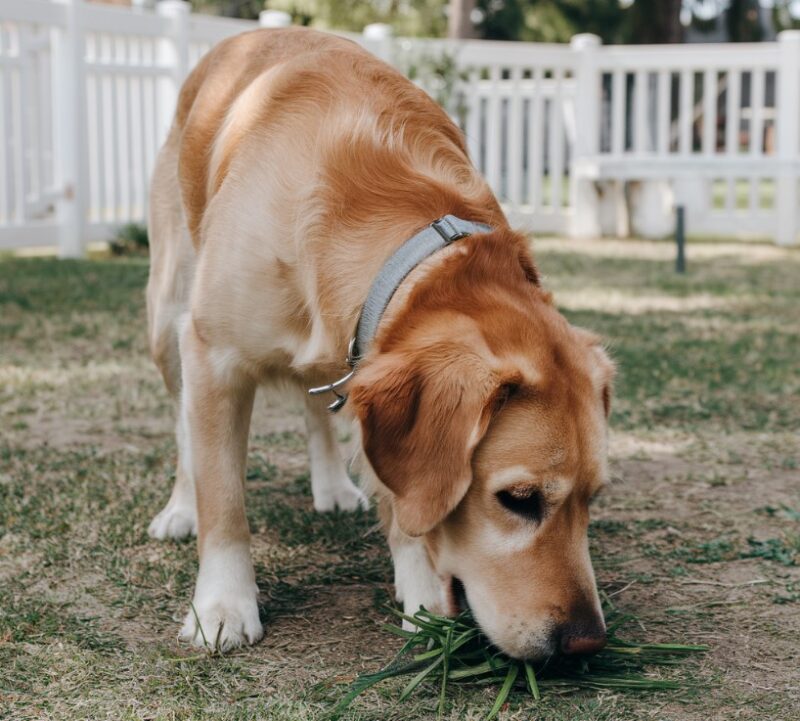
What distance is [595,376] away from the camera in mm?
2367

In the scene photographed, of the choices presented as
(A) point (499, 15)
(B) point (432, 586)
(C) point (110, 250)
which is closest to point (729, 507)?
(B) point (432, 586)

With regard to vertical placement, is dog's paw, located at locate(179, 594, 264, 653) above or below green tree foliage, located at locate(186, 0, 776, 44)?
below

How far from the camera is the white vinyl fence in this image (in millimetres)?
9562

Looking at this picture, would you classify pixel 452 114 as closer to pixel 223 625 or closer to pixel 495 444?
pixel 223 625

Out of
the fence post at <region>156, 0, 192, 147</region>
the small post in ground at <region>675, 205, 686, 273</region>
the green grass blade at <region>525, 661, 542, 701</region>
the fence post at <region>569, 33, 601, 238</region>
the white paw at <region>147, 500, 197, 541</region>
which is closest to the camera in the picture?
the green grass blade at <region>525, 661, 542, 701</region>

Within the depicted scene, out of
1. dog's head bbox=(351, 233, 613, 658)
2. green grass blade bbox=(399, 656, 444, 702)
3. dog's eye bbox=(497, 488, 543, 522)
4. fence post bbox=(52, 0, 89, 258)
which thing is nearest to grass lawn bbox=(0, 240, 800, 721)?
green grass blade bbox=(399, 656, 444, 702)

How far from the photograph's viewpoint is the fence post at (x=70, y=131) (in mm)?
9570

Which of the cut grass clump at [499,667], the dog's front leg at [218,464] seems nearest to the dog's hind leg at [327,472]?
the dog's front leg at [218,464]

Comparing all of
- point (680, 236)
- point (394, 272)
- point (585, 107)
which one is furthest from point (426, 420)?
point (585, 107)

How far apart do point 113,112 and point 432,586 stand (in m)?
8.42

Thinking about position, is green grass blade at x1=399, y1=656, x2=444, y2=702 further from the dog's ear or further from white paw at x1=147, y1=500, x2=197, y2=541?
white paw at x1=147, y1=500, x2=197, y2=541

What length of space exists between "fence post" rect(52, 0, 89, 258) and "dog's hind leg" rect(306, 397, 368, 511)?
674 cm

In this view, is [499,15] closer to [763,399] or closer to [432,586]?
[763,399]

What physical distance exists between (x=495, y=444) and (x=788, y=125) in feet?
34.2
